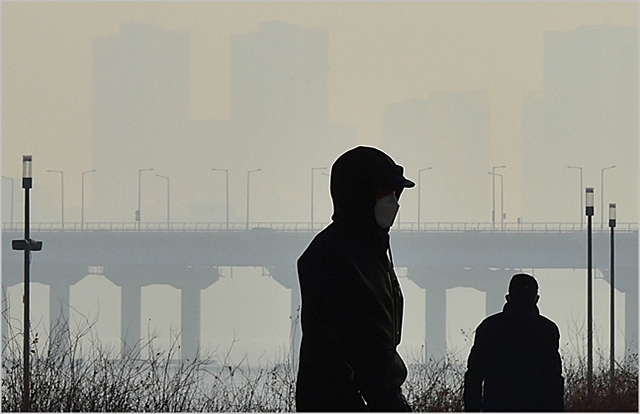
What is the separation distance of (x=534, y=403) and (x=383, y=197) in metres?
2.17

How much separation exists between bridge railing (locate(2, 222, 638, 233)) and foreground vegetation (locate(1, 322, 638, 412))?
36392mm

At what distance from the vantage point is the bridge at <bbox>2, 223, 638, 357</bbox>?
165ft

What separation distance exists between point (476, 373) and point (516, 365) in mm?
188

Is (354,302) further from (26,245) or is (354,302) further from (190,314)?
(190,314)

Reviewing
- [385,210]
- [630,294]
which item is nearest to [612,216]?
[385,210]

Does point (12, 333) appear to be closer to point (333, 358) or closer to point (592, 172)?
point (333, 358)

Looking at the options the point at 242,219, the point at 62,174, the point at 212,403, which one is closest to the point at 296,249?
the point at 242,219

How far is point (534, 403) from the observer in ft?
18.9

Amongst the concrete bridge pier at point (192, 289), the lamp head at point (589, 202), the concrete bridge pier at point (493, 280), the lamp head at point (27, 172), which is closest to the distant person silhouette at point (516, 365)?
the lamp head at point (27, 172)

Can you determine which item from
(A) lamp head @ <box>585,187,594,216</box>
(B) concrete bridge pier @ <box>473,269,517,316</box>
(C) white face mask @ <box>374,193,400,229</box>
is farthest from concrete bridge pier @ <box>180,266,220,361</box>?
(C) white face mask @ <box>374,193,400,229</box>

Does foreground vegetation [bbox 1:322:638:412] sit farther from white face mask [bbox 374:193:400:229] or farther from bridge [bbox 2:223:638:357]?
bridge [bbox 2:223:638:357]

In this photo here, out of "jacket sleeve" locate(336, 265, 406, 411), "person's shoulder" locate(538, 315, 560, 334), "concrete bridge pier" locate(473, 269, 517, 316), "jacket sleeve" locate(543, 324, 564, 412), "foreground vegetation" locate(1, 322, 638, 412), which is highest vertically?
"jacket sleeve" locate(336, 265, 406, 411)

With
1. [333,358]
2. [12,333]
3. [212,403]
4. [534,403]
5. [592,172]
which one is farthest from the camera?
[592,172]

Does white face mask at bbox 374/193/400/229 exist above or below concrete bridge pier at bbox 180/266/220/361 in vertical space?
above
